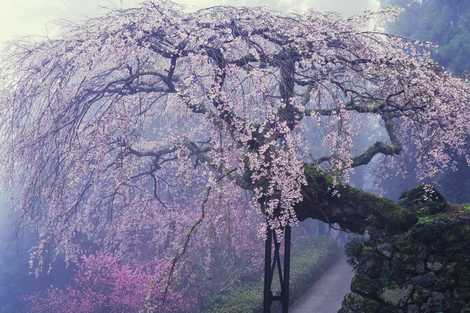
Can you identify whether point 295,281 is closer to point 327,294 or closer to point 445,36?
point 327,294

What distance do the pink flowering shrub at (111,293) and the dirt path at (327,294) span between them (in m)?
3.41

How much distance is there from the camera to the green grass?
438 inches

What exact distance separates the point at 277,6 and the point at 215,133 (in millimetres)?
23654

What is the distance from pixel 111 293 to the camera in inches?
532

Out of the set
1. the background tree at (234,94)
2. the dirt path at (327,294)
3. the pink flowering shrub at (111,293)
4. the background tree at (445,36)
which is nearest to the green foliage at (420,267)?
the background tree at (234,94)

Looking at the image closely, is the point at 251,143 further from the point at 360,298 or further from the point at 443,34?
the point at 443,34

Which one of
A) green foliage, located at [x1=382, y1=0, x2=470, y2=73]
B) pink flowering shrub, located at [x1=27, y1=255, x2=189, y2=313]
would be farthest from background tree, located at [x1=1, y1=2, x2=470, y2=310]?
green foliage, located at [x1=382, y1=0, x2=470, y2=73]

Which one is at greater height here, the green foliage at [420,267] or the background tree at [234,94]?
the background tree at [234,94]

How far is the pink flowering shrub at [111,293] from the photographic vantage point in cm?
1216

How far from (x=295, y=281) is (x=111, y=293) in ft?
17.7

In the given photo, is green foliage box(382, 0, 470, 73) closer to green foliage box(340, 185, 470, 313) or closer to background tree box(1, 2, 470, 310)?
background tree box(1, 2, 470, 310)

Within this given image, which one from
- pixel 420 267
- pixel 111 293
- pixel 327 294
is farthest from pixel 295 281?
pixel 420 267

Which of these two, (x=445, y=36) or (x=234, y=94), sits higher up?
(x=445, y=36)

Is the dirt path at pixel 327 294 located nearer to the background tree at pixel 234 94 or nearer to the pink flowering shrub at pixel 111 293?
the pink flowering shrub at pixel 111 293
